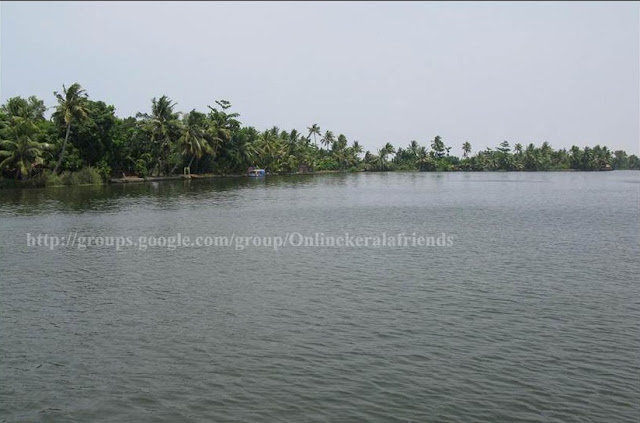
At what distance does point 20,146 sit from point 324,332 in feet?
234

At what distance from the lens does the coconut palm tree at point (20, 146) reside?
240 feet

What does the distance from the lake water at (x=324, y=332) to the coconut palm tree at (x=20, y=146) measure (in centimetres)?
4647

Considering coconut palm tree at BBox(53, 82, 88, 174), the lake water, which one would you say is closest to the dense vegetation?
coconut palm tree at BBox(53, 82, 88, 174)

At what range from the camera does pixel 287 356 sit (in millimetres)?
14242

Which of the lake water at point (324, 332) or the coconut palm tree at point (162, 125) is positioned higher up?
the coconut palm tree at point (162, 125)

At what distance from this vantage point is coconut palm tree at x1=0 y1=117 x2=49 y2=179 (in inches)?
2874

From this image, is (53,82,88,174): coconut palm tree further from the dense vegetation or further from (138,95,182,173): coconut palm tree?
(138,95,182,173): coconut palm tree

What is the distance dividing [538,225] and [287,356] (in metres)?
32.4

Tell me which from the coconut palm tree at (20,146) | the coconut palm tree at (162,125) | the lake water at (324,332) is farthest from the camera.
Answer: the coconut palm tree at (162,125)

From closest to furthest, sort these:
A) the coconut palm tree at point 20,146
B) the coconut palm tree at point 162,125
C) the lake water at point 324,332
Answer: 1. the lake water at point 324,332
2. the coconut palm tree at point 20,146
3. the coconut palm tree at point 162,125

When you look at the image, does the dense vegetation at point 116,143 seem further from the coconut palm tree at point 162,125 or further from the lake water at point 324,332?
the lake water at point 324,332

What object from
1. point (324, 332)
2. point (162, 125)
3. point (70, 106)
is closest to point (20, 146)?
point (70, 106)

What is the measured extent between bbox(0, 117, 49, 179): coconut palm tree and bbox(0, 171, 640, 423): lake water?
1830 inches

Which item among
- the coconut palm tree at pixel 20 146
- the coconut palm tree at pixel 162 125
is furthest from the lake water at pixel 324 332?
the coconut palm tree at pixel 162 125
